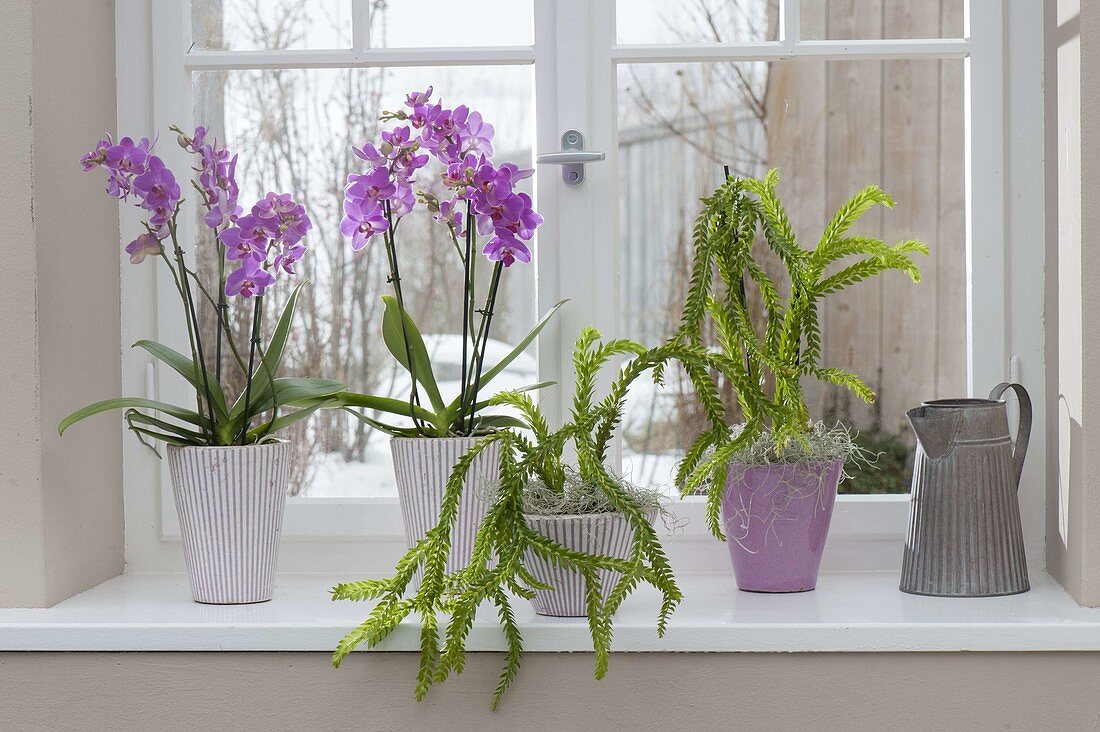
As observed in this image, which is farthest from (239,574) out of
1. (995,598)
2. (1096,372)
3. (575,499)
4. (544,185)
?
(1096,372)

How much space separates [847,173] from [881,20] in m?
0.23

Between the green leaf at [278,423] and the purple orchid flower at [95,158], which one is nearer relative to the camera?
the purple orchid flower at [95,158]

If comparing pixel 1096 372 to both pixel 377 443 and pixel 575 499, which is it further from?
pixel 377 443

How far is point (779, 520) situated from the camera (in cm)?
131

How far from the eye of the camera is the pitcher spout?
1292 mm

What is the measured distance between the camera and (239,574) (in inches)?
51.7

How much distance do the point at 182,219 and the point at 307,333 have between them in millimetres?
250

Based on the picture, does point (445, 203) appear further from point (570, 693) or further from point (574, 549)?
point (570, 693)

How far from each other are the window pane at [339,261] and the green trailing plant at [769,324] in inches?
12.6

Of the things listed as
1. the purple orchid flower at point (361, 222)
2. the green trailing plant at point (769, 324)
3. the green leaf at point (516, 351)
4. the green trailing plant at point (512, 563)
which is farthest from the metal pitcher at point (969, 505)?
the purple orchid flower at point (361, 222)

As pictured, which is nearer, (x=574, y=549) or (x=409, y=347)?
(x=574, y=549)

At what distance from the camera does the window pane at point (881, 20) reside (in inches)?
58.9

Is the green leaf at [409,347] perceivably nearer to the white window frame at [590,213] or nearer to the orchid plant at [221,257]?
the orchid plant at [221,257]

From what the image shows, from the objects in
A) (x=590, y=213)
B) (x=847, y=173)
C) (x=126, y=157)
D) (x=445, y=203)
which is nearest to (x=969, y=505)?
(x=847, y=173)
